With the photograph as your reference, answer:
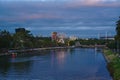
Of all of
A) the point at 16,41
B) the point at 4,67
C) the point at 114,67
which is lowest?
the point at 4,67

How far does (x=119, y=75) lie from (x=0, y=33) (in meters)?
79.9

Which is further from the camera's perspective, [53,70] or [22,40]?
[22,40]

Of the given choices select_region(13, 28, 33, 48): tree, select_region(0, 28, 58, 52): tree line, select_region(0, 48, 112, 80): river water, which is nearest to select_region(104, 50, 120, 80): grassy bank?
select_region(0, 48, 112, 80): river water

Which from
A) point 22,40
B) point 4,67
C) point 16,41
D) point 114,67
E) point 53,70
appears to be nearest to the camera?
point 114,67

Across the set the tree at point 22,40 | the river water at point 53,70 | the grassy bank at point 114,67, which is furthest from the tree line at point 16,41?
the grassy bank at point 114,67

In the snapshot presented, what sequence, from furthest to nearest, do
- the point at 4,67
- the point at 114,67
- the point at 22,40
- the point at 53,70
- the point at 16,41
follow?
the point at 22,40
the point at 16,41
the point at 4,67
the point at 53,70
the point at 114,67

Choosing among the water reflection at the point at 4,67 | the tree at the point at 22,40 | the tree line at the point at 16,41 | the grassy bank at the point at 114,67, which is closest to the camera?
the grassy bank at the point at 114,67

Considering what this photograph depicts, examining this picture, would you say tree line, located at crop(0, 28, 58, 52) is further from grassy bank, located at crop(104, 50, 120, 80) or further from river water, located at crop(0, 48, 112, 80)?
grassy bank, located at crop(104, 50, 120, 80)

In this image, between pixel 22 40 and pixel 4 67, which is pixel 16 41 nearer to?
pixel 22 40

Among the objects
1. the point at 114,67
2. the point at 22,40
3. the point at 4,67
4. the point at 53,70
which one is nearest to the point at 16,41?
the point at 22,40

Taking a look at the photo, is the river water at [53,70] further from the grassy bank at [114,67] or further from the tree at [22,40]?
the tree at [22,40]

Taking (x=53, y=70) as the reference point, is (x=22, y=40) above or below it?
above

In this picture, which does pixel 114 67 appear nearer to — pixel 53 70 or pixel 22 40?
pixel 53 70

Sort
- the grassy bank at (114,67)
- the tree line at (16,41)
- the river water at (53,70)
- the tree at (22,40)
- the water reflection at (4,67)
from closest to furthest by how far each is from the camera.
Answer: the grassy bank at (114,67) → the river water at (53,70) → the water reflection at (4,67) → the tree line at (16,41) → the tree at (22,40)
